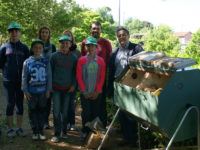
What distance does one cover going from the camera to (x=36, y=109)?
4.24 meters

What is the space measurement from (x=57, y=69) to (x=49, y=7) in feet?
31.5

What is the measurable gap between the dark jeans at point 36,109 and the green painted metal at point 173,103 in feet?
6.71

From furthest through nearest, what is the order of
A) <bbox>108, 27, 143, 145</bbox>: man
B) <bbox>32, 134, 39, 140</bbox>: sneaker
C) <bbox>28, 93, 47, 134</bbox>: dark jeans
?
<bbox>32, 134, 39, 140</bbox>: sneaker
<bbox>28, 93, 47, 134</bbox>: dark jeans
<bbox>108, 27, 143, 145</bbox>: man

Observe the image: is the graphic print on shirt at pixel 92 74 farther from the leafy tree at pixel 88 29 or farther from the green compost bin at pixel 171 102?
the leafy tree at pixel 88 29

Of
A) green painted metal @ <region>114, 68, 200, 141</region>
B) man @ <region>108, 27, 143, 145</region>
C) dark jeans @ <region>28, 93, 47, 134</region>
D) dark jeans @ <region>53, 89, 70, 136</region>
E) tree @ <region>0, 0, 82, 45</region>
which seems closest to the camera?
green painted metal @ <region>114, 68, 200, 141</region>

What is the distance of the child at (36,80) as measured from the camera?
4012 millimetres

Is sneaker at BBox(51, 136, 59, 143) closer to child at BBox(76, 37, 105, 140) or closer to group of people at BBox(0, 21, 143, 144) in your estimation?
group of people at BBox(0, 21, 143, 144)

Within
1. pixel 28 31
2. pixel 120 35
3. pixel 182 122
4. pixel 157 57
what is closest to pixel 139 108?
pixel 182 122

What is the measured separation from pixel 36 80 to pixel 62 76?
19.1 inches

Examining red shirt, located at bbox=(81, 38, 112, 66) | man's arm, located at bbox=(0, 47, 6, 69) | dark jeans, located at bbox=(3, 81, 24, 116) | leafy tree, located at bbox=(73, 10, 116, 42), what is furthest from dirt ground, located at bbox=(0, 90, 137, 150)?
leafy tree, located at bbox=(73, 10, 116, 42)

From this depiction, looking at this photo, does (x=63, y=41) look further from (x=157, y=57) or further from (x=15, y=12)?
(x=15, y=12)

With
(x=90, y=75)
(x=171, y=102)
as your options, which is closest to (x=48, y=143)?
(x=90, y=75)

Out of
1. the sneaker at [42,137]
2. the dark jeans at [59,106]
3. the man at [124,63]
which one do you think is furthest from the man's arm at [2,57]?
the man at [124,63]

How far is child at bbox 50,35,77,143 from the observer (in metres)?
4.17
